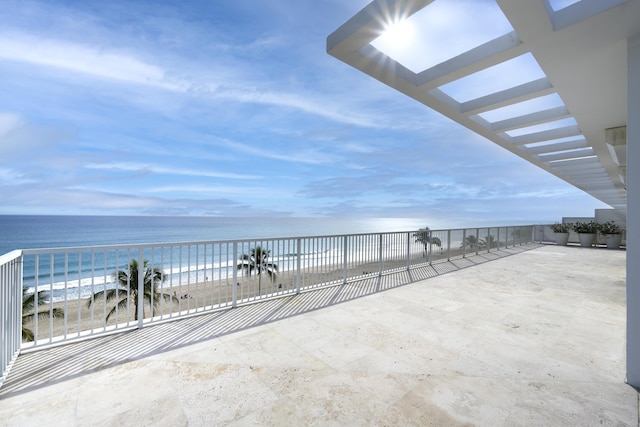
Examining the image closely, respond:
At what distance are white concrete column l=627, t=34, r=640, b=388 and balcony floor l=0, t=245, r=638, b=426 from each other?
26 centimetres

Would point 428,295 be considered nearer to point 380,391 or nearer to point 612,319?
point 612,319

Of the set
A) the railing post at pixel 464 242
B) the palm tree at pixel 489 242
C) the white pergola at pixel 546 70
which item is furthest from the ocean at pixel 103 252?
the palm tree at pixel 489 242

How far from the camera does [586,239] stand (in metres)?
12.1

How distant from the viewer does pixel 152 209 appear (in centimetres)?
6581

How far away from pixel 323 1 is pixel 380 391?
4291 millimetres

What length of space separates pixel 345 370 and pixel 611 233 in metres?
15.7

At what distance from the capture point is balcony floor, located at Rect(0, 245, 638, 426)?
178cm

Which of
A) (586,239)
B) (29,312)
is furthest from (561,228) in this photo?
(29,312)

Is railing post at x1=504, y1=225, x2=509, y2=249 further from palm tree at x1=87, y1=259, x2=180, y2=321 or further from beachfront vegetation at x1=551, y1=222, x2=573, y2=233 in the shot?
palm tree at x1=87, y1=259, x2=180, y2=321

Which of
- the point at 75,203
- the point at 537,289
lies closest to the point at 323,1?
the point at 537,289

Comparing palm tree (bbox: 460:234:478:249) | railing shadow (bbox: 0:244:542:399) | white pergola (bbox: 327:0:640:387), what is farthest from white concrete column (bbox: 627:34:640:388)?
palm tree (bbox: 460:234:478:249)

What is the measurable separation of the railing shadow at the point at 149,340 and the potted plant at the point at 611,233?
13.1 metres

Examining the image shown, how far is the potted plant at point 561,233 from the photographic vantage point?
501 inches

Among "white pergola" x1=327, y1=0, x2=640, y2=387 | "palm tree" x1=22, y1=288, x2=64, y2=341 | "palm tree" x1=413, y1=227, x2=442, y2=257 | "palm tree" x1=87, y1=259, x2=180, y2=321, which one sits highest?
"white pergola" x1=327, y1=0, x2=640, y2=387
